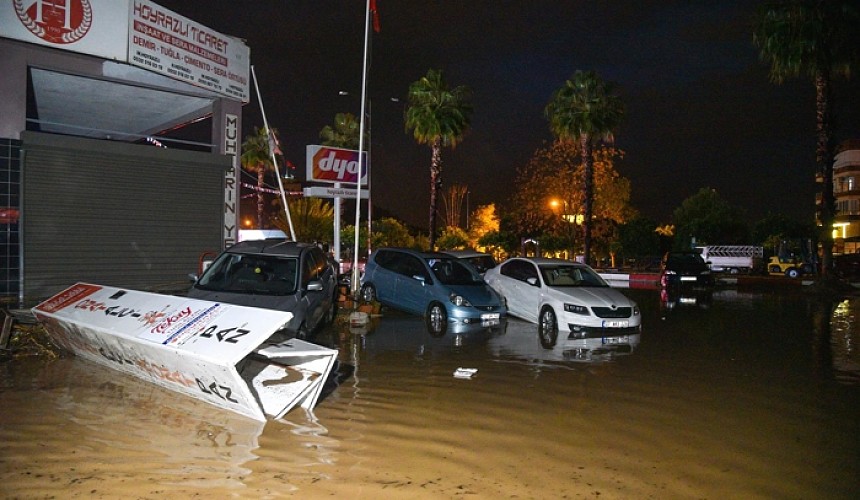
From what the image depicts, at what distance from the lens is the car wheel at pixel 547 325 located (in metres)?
12.8

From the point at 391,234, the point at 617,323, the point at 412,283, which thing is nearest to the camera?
the point at 617,323

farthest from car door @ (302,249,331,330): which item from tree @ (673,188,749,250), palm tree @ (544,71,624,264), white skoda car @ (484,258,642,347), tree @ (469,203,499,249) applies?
tree @ (469,203,499,249)

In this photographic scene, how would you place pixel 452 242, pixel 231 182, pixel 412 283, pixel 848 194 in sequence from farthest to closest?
pixel 848 194 < pixel 452 242 < pixel 231 182 < pixel 412 283

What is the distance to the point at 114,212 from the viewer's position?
54.6 ft

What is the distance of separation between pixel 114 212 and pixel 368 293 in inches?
268

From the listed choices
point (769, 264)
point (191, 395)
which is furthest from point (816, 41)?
point (191, 395)

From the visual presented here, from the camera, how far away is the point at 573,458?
5.60 metres

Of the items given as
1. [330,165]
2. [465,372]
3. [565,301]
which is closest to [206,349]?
[465,372]

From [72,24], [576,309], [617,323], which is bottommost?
[617,323]

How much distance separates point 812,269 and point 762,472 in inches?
1397

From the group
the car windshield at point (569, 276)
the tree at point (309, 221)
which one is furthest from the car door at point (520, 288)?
the tree at point (309, 221)

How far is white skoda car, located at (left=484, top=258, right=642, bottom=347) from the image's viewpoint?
41.6 ft

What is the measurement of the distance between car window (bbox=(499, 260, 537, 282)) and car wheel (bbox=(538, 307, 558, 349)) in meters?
1.00

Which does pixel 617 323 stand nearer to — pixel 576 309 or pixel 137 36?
pixel 576 309
